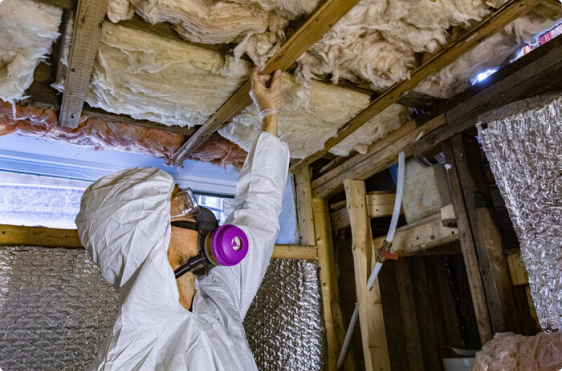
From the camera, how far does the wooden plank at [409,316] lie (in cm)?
235

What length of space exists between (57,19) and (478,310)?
161 cm

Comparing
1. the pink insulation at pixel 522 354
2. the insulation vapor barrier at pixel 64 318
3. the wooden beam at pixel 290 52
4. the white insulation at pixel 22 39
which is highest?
the white insulation at pixel 22 39

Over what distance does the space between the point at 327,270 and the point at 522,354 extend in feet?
3.99

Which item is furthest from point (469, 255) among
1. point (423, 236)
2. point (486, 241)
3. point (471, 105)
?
point (471, 105)

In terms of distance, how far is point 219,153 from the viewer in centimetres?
207

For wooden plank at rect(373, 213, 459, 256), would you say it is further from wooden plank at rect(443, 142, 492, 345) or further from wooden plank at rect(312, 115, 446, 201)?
wooden plank at rect(312, 115, 446, 201)

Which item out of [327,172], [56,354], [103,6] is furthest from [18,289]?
[327,172]

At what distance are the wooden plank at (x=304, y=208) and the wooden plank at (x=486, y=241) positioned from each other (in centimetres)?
94

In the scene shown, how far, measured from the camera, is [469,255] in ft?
4.94

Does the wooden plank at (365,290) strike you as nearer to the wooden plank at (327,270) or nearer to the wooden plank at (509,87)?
the wooden plank at (327,270)

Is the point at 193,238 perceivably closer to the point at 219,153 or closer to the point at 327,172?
the point at 219,153

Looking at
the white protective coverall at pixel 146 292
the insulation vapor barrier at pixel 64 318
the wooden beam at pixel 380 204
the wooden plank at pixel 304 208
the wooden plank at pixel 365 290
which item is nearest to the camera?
the white protective coverall at pixel 146 292

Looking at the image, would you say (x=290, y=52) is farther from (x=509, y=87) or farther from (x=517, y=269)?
(x=517, y=269)

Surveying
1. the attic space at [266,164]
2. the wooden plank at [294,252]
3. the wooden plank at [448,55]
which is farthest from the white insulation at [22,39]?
the wooden plank at [294,252]
